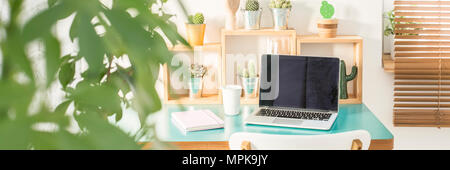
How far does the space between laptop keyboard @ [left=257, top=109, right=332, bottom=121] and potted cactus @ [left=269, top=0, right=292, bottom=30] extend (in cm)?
46

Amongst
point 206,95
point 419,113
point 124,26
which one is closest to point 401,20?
point 419,113

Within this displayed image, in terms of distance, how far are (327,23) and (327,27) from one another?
0.02 metres

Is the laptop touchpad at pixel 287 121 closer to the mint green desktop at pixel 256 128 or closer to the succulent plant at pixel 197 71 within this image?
the mint green desktop at pixel 256 128

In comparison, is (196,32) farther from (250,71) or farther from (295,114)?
(295,114)

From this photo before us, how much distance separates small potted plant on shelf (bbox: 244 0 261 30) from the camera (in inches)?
98.8

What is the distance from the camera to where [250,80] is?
2.58 metres

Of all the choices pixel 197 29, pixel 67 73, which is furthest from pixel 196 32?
pixel 67 73

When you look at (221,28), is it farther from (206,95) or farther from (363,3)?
(363,3)

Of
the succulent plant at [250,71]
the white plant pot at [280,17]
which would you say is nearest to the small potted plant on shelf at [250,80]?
the succulent plant at [250,71]

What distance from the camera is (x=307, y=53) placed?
2.68 meters

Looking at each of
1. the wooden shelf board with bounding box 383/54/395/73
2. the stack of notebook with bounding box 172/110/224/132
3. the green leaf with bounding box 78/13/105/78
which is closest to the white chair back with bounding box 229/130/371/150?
the stack of notebook with bounding box 172/110/224/132

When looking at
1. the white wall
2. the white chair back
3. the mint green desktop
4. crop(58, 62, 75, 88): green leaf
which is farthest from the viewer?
the white wall

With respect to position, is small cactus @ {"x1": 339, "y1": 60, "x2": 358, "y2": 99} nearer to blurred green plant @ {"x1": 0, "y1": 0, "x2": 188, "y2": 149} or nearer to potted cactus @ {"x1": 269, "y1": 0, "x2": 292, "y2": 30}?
potted cactus @ {"x1": 269, "y1": 0, "x2": 292, "y2": 30}
